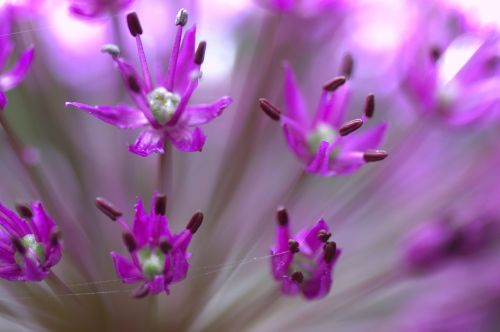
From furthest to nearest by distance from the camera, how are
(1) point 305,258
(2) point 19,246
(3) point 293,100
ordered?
(3) point 293,100 < (1) point 305,258 < (2) point 19,246

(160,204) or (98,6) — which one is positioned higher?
(98,6)

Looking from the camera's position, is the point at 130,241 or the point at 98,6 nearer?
the point at 130,241

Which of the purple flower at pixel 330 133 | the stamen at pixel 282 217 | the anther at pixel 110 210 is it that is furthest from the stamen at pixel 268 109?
the anther at pixel 110 210

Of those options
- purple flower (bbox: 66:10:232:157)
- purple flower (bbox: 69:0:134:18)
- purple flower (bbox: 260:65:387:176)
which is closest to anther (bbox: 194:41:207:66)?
purple flower (bbox: 66:10:232:157)

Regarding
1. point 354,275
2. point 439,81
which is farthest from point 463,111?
point 354,275

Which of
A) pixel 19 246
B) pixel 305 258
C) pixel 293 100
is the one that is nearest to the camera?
pixel 19 246

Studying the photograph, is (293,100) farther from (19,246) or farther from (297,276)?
(19,246)

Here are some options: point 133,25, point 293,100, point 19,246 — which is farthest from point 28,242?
point 293,100

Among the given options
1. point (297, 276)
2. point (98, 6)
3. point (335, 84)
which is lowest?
point (297, 276)
